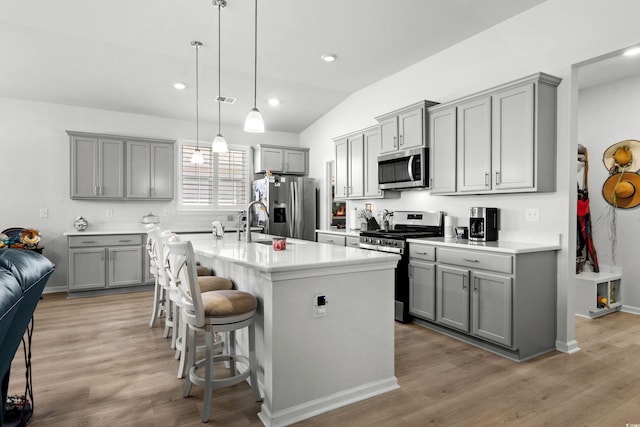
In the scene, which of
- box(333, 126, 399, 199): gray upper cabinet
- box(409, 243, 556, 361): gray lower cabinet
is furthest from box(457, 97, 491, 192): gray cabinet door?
box(333, 126, 399, 199): gray upper cabinet

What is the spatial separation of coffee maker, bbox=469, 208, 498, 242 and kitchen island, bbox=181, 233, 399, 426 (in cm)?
153

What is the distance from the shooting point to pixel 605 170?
4.56 m

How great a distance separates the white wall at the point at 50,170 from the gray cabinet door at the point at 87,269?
505 millimetres

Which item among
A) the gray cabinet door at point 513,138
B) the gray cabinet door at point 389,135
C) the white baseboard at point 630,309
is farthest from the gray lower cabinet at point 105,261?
the white baseboard at point 630,309

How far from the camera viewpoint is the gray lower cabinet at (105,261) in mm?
5082

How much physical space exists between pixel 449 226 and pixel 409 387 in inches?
78.6

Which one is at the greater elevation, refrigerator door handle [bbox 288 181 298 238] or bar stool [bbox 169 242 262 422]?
refrigerator door handle [bbox 288 181 298 238]

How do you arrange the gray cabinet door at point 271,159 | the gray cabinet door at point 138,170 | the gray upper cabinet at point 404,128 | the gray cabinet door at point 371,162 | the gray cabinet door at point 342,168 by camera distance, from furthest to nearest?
the gray cabinet door at point 271,159, the gray cabinet door at point 138,170, the gray cabinet door at point 342,168, the gray cabinet door at point 371,162, the gray upper cabinet at point 404,128

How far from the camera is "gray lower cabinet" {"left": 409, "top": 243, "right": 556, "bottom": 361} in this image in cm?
292

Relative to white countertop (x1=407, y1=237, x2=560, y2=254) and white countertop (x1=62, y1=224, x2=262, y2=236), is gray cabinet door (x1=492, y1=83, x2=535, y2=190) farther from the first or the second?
white countertop (x1=62, y1=224, x2=262, y2=236)

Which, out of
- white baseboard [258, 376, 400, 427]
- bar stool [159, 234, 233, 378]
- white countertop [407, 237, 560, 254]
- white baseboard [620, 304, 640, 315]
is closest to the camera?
white baseboard [258, 376, 400, 427]

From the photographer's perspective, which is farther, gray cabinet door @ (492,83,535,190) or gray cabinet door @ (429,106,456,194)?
gray cabinet door @ (429,106,456,194)

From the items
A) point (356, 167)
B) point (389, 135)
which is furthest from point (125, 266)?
point (389, 135)

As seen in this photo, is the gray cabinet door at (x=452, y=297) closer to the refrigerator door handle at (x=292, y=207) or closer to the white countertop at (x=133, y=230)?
the refrigerator door handle at (x=292, y=207)
